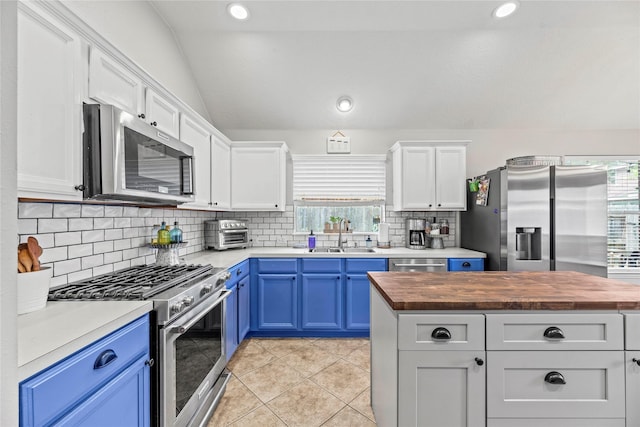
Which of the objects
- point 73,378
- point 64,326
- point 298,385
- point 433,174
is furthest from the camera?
point 433,174

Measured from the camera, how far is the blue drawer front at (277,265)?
3100 millimetres

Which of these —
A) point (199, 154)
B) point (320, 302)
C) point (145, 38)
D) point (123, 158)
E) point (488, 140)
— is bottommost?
point (320, 302)

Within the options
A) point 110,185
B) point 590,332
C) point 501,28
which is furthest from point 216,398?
point 501,28

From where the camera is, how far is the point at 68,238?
1.63 meters

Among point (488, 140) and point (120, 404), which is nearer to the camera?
point (120, 404)

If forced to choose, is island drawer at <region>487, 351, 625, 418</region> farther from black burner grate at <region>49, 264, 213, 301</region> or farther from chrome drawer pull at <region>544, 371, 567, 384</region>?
black burner grate at <region>49, 264, 213, 301</region>

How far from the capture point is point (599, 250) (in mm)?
2859

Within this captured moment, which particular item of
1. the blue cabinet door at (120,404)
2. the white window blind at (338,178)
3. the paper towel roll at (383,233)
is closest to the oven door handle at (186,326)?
the blue cabinet door at (120,404)

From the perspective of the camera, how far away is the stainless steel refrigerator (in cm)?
283

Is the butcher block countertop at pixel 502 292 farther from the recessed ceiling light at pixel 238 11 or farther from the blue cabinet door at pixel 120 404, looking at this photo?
the recessed ceiling light at pixel 238 11

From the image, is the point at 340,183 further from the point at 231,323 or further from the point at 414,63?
the point at 231,323

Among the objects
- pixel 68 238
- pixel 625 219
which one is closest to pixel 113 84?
pixel 68 238

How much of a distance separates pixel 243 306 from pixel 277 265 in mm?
542

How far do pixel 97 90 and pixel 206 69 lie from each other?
78.3 inches
